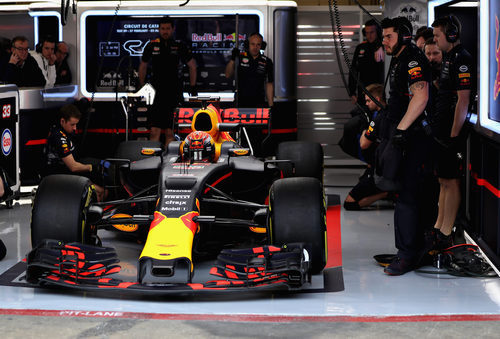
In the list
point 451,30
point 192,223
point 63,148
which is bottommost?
point 192,223

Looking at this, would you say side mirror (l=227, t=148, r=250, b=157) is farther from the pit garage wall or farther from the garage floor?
the pit garage wall

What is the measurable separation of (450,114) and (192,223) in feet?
8.23

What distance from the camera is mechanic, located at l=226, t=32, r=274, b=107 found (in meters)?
10.5

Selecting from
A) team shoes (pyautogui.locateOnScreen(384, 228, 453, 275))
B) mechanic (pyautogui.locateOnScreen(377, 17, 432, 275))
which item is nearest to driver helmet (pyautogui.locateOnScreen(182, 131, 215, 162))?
mechanic (pyautogui.locateOnScreen(377, 17, 432, 275))

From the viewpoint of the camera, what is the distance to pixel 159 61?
1073cm

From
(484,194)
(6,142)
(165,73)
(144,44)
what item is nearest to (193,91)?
(165,73)

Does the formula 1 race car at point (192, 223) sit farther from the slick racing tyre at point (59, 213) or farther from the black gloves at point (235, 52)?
the black gloves at point (235, 52)

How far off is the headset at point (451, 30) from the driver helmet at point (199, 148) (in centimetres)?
204

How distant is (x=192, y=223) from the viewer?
5.60 m

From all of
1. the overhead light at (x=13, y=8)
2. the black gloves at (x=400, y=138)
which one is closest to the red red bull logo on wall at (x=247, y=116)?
the black gloves at (x=400, y=138)

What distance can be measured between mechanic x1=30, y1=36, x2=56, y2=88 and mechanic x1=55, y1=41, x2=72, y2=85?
0.36 ft

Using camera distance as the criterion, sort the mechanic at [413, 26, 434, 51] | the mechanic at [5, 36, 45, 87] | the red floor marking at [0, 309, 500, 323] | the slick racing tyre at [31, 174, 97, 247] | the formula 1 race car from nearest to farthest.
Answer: the red floor marking at [0, 309, 500, 323], the formula 1 race car, the slick racing tyre at [31, 174, 97, 247], the mechanic at [413, 26, 434, 51], the mechanic at [5, 36, 45, 87]

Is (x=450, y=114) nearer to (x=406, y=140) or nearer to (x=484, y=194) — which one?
(x=484, y=194)

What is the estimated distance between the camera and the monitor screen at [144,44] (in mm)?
11055
